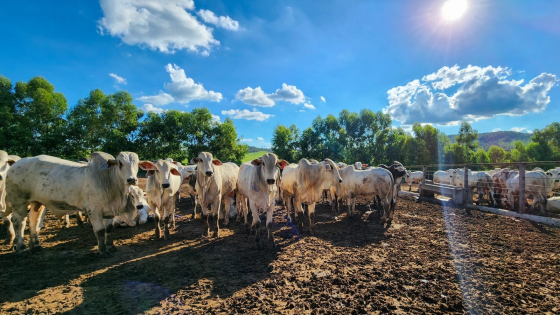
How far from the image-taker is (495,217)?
989cm

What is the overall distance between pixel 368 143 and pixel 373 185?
42211 mm

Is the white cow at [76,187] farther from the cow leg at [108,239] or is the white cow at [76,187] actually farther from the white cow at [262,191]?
the white cow at [262,191]

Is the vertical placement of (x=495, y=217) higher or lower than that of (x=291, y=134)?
lower

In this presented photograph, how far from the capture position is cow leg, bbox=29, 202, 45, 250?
609 cm

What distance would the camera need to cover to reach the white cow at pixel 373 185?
959 cm

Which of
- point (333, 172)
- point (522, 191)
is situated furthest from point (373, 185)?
point (522, 191)

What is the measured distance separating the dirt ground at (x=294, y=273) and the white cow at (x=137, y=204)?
18.8 inches

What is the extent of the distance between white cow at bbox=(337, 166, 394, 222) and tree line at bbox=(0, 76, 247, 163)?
36.4 meters

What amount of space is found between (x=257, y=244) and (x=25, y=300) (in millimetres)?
4348

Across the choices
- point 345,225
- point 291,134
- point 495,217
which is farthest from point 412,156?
point 345,225

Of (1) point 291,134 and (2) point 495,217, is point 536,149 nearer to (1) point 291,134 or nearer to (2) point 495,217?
(1) point 291,134

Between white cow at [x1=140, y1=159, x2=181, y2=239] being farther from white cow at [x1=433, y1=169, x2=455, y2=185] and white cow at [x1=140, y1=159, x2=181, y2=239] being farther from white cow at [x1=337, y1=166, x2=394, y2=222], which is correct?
white cow at [x1=433, y1=169, x2=455, y2=185]

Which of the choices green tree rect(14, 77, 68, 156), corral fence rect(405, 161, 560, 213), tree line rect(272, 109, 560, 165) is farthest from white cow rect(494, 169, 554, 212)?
green tree rect(14, 77, 68, 156)

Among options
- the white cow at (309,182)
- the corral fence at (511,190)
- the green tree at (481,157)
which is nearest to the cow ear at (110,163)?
the white cow at (309,182)
